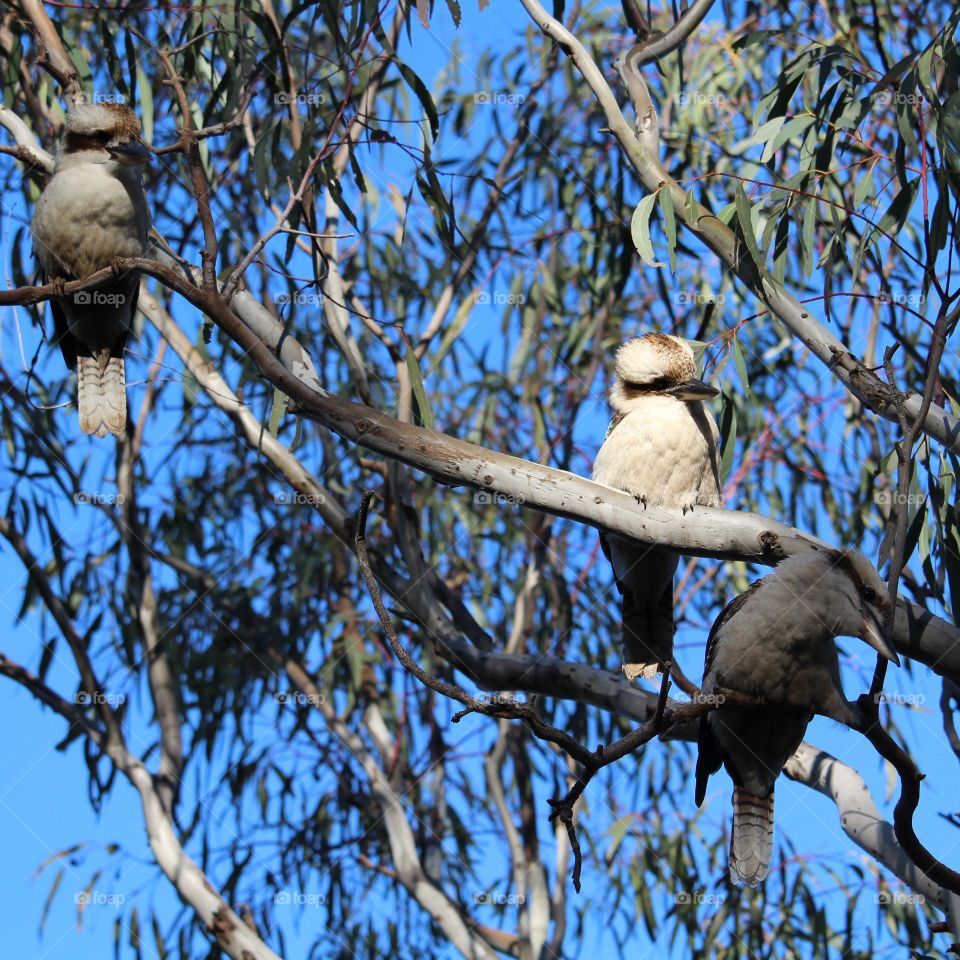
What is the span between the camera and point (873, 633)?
8.21 ft

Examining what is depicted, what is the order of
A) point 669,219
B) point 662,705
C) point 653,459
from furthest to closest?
point 653,459 → point 669,219 → point 662,705

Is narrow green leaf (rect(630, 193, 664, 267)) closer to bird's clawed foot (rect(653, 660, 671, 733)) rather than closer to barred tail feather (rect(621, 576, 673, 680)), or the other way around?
barred tail feather (rect(621, 576, 673, 680))

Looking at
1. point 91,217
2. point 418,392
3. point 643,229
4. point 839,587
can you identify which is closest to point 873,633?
point 839,587

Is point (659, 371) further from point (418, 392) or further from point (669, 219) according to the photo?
point (418, 392)

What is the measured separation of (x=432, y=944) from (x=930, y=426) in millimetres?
3049

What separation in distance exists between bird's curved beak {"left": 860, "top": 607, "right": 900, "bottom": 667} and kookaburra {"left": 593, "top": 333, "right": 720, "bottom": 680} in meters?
0.80

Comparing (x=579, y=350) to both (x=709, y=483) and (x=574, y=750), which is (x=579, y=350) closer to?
(x=709, y=483)

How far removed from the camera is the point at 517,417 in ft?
18.0

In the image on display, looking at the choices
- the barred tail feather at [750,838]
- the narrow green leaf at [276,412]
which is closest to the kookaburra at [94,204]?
the narrow green leaf at [276,412]

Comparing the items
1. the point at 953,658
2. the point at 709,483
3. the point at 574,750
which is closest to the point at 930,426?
the point at 953,658

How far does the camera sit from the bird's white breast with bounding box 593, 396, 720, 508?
10.8 feet

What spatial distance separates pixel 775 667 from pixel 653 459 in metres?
0.80

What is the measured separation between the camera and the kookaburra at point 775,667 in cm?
260

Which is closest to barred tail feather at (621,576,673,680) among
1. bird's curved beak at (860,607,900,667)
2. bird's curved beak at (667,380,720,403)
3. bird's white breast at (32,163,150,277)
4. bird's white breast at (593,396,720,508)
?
bird's white breast at (593,396,720,508)
